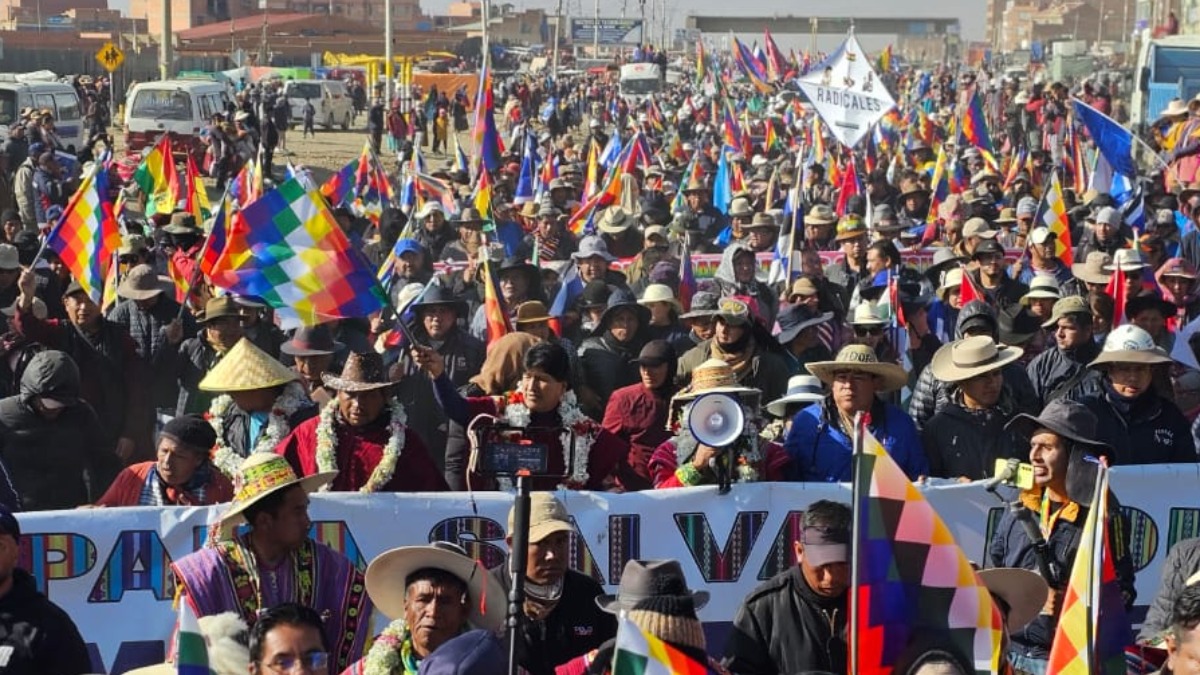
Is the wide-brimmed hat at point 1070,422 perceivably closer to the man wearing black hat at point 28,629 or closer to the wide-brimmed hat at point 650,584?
the wide-brimmed hat at point 650,584

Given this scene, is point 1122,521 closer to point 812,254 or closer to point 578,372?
point 578,372

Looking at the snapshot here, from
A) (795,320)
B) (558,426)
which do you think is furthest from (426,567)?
(795,320)

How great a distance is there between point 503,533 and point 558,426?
1.76 ft

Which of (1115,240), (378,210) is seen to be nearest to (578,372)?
(1115,240)

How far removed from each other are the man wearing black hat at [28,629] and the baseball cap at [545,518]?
1.31m

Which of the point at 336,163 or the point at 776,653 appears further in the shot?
the point at 336,163

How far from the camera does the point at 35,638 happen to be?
5406 mm

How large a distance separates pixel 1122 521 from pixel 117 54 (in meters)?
35.6

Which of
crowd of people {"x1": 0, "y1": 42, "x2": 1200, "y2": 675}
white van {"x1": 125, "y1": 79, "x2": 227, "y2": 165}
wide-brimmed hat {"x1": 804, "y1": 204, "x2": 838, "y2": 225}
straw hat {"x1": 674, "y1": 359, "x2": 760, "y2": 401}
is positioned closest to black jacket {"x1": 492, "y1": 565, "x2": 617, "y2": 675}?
crowd of people {"x1": 0, "y1": 42, "x2": 1200, "y2": 675}

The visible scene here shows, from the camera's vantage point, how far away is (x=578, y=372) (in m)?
9.71

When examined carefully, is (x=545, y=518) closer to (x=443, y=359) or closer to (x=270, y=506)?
(x=270, y=506)

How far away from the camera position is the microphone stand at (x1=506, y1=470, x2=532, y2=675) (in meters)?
4.88

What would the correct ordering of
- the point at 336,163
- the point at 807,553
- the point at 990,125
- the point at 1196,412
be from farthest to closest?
the point at 336,163
the point at 990,125
the point at 1196,412
the point at 807,553

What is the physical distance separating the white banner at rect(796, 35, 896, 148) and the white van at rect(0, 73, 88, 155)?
14.5m
